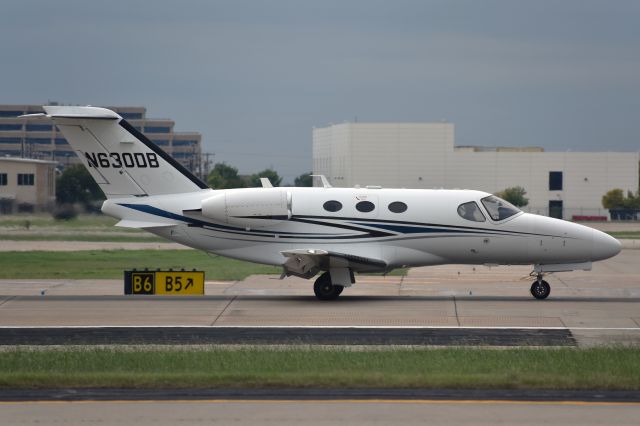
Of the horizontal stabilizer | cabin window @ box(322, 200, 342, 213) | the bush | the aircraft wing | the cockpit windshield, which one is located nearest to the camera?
the aircraft wing

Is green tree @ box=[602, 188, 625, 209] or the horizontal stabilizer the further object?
green tree @ box=[602, 188, 625, 209]

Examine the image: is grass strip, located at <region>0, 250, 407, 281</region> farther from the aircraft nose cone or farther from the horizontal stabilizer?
the aircraft nose cone

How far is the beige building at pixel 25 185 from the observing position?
5191cm

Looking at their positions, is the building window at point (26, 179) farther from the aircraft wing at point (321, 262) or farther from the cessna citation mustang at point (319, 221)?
the aircraft wing at point (321, 262)

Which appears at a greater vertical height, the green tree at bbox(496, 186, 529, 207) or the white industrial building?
the white industrial building

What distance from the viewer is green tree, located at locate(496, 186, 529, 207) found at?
104 m

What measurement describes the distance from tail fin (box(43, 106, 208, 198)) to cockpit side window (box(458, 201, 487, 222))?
21.4 ft

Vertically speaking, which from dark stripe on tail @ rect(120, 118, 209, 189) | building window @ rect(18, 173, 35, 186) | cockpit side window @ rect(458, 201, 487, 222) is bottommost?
cockpit side window @ rect(458, 201, 487, 222)

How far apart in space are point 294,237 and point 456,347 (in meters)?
7.76

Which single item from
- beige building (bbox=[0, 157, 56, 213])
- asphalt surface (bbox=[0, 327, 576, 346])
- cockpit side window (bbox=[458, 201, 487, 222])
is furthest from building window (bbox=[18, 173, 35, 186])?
asphalt surface (bbox=[0, 327, 576, 346])

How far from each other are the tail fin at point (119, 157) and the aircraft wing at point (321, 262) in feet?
10.5
